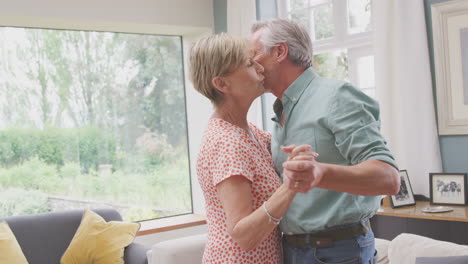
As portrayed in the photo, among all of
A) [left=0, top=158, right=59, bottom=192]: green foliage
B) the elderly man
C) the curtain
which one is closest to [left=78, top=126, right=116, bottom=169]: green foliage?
[left=0, top=158, right=59, bottom=192]: green foliage

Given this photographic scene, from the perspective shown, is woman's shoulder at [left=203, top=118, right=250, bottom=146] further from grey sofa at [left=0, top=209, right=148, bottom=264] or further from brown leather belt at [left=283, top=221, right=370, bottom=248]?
grey sofa at [left=0, top=209, right=148, bottom=264]

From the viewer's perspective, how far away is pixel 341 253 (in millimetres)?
1628

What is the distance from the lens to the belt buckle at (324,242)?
63.9 inches

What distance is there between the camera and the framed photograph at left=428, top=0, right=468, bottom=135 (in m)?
4.11

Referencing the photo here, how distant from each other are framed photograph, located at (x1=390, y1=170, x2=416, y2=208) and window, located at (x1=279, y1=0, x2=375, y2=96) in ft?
3.17

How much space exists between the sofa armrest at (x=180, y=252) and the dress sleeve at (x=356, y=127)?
7.75 ft

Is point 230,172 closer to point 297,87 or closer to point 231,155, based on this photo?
point 231,155

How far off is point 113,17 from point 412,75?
114 inches

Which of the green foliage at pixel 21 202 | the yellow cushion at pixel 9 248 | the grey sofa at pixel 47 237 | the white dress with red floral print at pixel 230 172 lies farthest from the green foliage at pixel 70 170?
the white dress with red floral print at pixel 230 172

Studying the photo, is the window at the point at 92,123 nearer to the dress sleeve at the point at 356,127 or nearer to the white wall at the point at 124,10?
the white wall at the point at 124,10

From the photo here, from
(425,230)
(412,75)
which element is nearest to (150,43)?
(412,75)

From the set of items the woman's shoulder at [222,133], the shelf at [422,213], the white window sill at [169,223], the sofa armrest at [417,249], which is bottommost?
the white window sill at [169,223]

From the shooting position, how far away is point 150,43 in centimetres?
639

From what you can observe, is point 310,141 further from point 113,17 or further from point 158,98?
point 158,98
